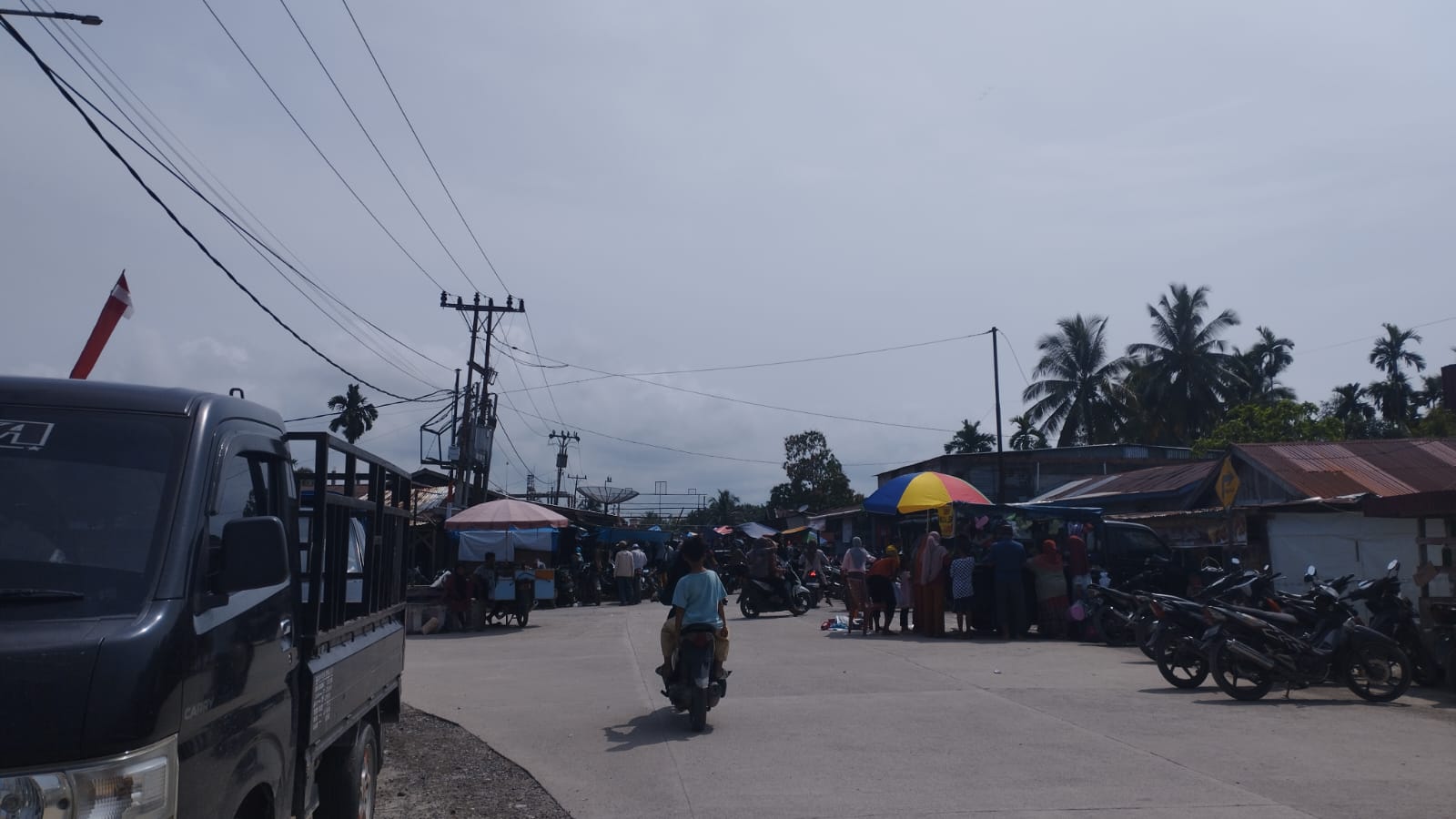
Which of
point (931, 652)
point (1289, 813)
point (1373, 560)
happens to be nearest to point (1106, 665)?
point (931, 652)

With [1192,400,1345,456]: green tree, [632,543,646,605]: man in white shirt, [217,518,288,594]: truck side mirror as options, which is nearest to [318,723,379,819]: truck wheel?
[217,518,288,594]: truck side mirror

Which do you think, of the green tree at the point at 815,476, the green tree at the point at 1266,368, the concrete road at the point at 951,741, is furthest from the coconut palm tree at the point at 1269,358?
the concrete road at the point at 951,741

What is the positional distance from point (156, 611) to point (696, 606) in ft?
23.0

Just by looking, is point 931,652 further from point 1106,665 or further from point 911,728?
point 911,728

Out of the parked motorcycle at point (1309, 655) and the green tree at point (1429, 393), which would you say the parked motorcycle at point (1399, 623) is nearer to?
the parked motorcycle at point (1309, 655)

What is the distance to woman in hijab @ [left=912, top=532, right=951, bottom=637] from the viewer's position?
740 inches

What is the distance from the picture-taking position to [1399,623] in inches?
488

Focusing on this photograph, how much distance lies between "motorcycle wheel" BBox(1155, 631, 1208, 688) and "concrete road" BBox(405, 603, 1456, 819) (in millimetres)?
180

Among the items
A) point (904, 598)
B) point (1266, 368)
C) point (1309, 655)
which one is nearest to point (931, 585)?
point (904, 598)

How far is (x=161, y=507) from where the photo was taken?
375cm

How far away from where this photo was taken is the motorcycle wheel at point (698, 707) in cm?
979

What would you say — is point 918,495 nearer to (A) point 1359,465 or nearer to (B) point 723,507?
(A) point 1359,465

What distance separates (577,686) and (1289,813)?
8147mm

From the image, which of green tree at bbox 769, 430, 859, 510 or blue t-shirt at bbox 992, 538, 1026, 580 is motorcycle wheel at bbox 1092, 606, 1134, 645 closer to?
blue t-shirt at bbox 992, 538, 1026, 580
